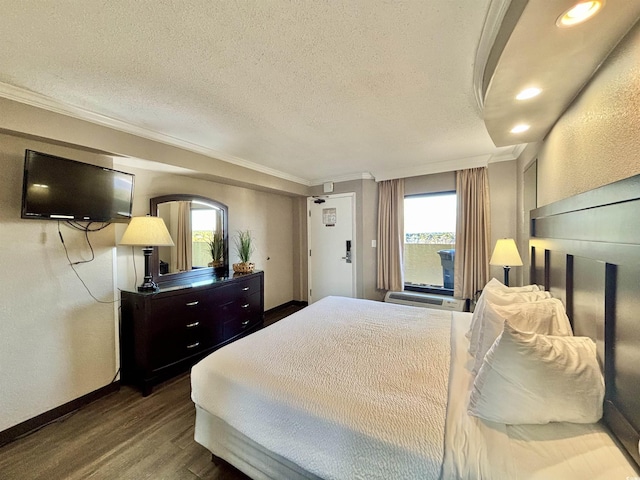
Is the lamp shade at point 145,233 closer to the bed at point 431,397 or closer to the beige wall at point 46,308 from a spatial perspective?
the beige wall at point 46,308

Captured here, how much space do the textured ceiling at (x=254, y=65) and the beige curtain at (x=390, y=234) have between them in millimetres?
1474

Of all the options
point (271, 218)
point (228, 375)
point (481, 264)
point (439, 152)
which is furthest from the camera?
point (271, 218)

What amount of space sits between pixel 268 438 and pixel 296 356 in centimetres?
45

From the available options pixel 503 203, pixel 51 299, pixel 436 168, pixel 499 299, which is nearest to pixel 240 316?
pixel 51 299

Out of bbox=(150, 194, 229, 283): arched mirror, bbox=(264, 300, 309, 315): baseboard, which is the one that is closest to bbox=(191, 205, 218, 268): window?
bbox=(150, 194, 229, 283): arched mirror

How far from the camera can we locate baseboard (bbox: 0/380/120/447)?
5.93 ft

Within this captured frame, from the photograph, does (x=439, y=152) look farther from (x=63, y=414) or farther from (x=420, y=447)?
(x=63, y=414)

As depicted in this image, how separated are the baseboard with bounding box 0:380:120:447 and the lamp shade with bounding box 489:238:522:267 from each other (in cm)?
398

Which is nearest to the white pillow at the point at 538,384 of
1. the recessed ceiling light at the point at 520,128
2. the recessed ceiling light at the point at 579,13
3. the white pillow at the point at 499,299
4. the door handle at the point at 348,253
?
the white pillow at the point at 499,299

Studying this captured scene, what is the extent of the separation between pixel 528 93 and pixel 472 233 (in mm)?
2359

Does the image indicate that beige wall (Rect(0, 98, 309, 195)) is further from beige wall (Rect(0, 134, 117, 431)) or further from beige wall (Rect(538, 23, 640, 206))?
beige wall (Rect(538, 23, 640, 206))

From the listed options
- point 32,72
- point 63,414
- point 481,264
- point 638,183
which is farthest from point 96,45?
point 481,264

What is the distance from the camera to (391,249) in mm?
4020

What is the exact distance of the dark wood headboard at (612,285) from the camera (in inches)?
33.2
